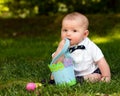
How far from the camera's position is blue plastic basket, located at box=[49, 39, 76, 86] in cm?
487

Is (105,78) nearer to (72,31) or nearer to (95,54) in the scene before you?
(95,54)

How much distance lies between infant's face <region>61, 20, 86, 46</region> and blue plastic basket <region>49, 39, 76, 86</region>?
0.62ft

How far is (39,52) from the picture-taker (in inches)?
315

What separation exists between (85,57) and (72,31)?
326 mm

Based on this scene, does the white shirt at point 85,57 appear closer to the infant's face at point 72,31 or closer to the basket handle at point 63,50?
the infant's face at point 72,31

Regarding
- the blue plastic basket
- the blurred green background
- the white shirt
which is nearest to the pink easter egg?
the blurred green background

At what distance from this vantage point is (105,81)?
501 cm

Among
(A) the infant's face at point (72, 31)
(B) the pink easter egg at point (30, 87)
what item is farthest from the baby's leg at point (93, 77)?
(B) the pink easter egg at point (30, 87)

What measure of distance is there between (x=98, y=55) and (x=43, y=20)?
24.3ft

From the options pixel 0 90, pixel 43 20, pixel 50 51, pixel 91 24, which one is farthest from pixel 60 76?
pixel 43 20

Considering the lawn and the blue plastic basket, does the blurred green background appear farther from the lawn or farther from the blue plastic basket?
the blue plastic basket

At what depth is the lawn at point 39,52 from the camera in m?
4.71

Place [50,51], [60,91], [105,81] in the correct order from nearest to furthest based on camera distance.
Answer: [60,91] → [105,81] → [50,51]

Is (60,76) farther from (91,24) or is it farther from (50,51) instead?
(91,24)
